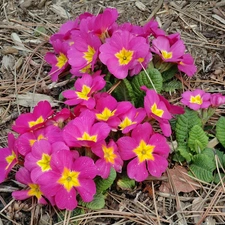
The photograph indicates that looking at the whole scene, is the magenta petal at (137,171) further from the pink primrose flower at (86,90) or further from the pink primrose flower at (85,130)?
the pink primrose flower at (86,90)

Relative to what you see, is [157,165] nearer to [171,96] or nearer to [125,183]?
[125,183]

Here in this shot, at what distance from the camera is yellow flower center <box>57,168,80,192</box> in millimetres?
1686

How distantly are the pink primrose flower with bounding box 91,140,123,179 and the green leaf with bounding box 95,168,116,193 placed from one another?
2 centimetres

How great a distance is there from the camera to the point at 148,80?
2.03m

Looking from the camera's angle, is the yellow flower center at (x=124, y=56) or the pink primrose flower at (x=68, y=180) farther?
the yellow flower center at (x=124, y=56)

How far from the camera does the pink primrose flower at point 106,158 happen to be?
5.68 feet

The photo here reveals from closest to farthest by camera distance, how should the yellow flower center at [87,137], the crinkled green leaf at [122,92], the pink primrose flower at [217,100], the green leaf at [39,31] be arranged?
the yellow flower center at [87,137]
the pink primrose flower at [217,100]
the crinkled green leaf at [122,92]
the green leaf at [39,31]

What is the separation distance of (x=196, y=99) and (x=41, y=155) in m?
0.73

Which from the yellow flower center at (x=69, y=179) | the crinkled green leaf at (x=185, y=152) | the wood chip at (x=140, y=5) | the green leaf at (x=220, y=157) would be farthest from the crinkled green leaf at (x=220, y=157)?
the wood chip at (x=140, y=5)

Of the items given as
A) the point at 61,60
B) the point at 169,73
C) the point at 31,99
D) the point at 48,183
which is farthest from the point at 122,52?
the point at 48,183

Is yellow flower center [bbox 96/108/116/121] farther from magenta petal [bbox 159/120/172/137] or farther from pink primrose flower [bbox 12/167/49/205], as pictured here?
pink primrose flower [bbox 12/167/49/205]

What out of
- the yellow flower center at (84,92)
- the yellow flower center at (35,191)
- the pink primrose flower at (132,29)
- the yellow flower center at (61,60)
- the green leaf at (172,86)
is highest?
the pink primrose flower at (132,29)

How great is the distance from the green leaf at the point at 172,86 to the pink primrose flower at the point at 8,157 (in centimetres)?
78

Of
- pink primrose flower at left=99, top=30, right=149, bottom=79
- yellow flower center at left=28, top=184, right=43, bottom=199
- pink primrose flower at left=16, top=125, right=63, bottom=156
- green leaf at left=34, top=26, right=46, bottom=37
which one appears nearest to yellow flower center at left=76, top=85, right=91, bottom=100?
pink primrose flower at left=99, top=30, right=149, bottom=79
